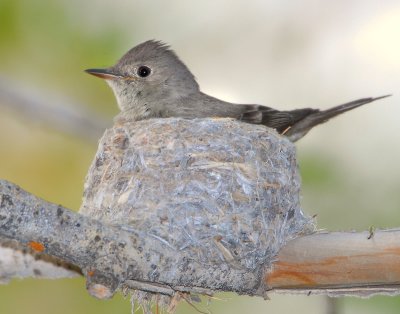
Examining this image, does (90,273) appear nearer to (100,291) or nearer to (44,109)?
(100,291)

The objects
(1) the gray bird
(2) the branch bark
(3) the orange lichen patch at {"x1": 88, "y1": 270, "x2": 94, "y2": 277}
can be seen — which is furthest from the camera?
(1) the gray bird

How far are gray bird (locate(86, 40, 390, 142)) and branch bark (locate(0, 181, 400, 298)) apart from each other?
7.22 feet

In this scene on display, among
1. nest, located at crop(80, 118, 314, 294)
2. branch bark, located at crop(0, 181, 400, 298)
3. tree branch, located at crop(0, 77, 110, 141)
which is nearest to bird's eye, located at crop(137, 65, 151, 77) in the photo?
nest, located at crop(80, 118, 314, 294)

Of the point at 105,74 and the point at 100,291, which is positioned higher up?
the point at 105,74

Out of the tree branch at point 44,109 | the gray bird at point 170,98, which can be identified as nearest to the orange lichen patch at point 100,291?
the tree branch at point 44,109

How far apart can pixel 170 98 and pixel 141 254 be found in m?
3.20

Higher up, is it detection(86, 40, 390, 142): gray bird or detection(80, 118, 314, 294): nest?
detection(86, 40, 390, 142): gray bird

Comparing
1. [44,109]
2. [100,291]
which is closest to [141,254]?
[100,291]

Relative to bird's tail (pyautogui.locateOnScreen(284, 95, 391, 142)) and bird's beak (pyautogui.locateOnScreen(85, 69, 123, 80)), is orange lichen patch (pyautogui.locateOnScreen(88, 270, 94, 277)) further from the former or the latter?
bird's tail (pyautogui.locateOnScreen(284, 95, 391, 142))

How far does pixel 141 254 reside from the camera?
14.5 feet

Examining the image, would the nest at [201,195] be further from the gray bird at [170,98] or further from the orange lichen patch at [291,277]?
the gray bird at [170,98]

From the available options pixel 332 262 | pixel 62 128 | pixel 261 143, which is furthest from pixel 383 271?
pixel 62 128

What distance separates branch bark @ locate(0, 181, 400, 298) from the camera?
148 inches

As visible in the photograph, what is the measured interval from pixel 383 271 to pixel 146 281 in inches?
49.6
